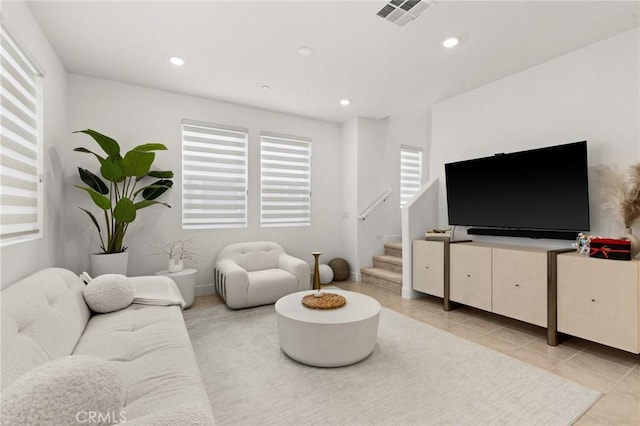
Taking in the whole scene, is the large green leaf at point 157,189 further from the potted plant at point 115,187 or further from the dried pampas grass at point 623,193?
the dried pampas grass at point 623,193

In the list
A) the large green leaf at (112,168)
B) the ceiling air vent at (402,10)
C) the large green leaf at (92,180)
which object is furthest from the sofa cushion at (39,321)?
the ceiling air vent at (402,10)

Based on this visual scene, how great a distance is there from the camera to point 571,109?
9.70 ft

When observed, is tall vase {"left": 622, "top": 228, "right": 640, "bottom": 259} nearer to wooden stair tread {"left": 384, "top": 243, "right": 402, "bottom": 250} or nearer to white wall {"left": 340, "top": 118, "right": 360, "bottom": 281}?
wooden stair tread {"left": 384, "top": 243, "right": 402, "bottom": 250}

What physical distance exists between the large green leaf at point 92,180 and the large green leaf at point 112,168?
1.22ft

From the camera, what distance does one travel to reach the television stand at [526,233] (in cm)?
290

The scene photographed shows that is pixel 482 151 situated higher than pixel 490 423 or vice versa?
pixel 482 151

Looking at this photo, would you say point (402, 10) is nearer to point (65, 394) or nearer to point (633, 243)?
point (633, 243)

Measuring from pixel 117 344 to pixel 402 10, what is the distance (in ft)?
9.65

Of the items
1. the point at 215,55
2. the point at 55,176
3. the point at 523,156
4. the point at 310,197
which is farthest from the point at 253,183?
the point at 523,156

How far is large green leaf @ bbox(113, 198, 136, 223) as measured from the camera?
300 centimetres

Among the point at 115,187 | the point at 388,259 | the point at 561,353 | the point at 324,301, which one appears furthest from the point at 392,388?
the point at 115,187

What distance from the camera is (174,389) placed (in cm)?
122

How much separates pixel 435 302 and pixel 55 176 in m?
4.43

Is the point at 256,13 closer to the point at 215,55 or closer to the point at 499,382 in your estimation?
the point at 215,55
